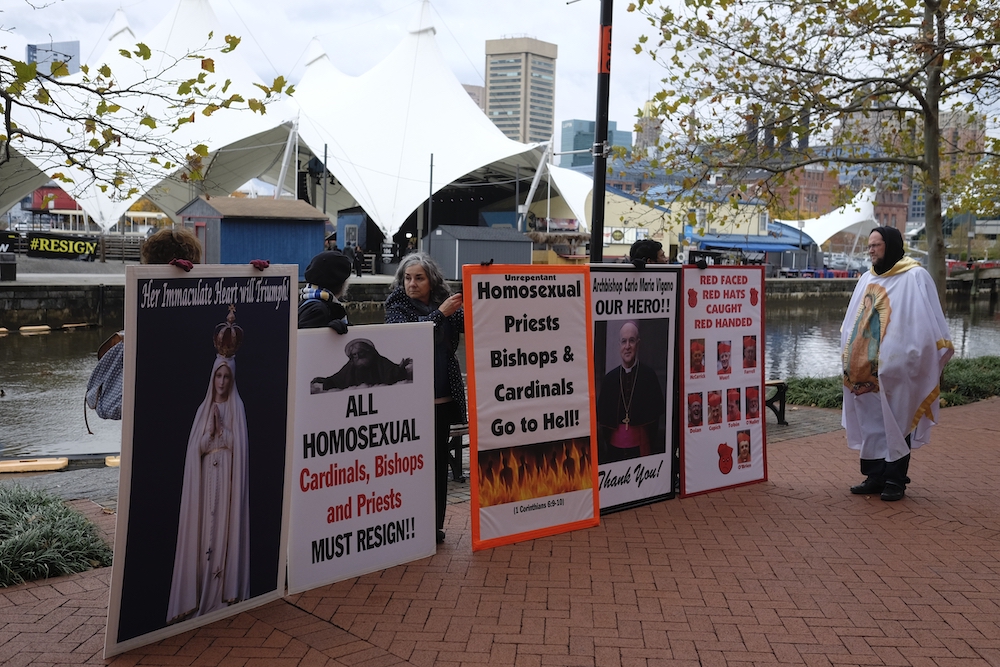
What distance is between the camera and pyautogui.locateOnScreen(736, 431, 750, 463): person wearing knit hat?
22.1 ft

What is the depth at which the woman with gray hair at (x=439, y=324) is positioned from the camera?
5.18m

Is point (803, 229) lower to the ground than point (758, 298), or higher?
higher

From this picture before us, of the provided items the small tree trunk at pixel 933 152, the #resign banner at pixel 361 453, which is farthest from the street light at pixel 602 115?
the small tree trunk at pixel 933 152

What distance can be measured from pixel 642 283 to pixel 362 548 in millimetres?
2609

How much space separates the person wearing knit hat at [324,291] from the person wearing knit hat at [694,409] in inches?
107

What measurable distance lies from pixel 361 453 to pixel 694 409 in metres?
2.74

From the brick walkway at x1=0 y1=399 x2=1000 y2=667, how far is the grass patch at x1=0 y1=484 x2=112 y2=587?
0.12m

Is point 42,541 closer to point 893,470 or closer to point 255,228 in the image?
point 893,470

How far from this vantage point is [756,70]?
12211mm

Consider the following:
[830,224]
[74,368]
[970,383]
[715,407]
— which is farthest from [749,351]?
[830,224]

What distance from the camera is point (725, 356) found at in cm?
666

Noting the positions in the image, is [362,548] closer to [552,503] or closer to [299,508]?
[299,508]

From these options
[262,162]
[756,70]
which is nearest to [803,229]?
[262,162]

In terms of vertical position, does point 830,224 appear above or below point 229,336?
above
